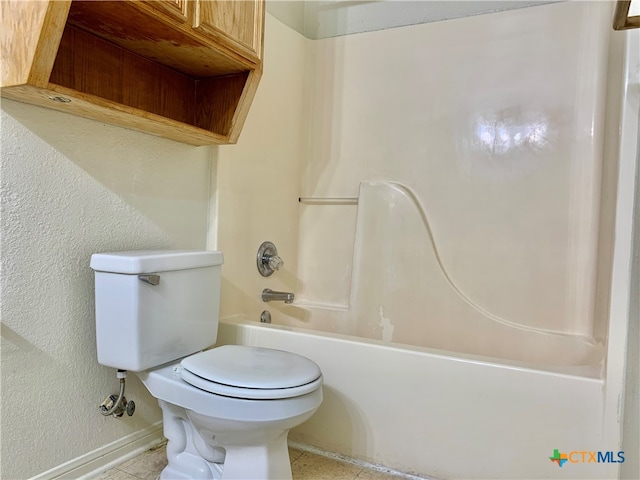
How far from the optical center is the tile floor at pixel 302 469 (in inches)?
53.6

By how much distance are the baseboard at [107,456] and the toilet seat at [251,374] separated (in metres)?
0.44

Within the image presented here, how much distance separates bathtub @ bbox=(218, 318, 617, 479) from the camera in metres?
1.19

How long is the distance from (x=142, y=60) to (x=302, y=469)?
1.50 m

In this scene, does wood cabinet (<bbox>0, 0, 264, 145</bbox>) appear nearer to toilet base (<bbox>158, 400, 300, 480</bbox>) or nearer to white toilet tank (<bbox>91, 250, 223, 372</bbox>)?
white toilet tank (<bbox>91, 250, 223, 372</bbox>)

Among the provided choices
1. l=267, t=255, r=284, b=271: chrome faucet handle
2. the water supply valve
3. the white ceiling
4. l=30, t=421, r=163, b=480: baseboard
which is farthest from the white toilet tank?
the white ceiling

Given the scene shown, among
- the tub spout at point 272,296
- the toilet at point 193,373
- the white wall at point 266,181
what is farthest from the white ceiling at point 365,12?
the toilet at point 193,373

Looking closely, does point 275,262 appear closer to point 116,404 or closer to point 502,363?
point 116,404

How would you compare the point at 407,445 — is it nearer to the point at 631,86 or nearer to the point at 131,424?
the point at 131,424

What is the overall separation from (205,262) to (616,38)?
1.84 meters

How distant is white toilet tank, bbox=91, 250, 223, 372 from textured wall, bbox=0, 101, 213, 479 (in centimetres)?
9

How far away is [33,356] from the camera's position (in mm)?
1185

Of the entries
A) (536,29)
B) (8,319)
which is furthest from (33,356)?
(536,29)

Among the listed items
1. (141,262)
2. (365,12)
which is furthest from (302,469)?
(365,12)

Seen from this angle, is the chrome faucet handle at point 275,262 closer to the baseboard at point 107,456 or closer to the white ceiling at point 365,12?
the baseboard at point 107,456
